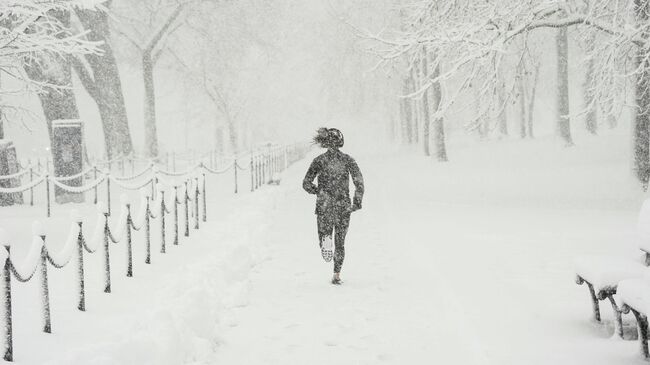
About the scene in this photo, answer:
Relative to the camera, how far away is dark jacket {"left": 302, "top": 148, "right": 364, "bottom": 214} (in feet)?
26.1

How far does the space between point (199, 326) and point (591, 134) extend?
26738 mm

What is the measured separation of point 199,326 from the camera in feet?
19.0

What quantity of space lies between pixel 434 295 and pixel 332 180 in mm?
1944

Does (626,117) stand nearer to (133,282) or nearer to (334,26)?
(334,26)

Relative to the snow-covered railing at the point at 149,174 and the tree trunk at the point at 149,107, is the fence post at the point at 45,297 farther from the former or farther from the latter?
the tree trunk at the point at 149,107

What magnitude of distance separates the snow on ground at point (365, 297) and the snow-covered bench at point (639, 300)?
202 millimetres

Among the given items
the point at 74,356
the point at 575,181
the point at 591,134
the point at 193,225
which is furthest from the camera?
the point at 591,134

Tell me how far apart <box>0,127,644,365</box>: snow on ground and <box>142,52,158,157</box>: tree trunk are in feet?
52.3

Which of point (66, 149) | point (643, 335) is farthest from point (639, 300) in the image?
point (66, 149)

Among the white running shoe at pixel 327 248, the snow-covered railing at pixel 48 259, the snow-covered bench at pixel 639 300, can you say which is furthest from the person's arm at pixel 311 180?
the snow-covered bench at pixel 639 300

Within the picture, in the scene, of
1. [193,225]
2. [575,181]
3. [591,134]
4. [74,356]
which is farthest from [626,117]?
[74,356]

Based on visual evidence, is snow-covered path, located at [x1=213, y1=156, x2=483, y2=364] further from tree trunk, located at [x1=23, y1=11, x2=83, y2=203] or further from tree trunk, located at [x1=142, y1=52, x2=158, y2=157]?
tree trunk, located at [x1=142, y1=52, x2=158, y2=157]

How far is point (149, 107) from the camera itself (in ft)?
97.8

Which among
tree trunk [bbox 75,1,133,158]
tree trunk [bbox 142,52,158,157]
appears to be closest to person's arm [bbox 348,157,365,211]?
tree trunk [bbox 75,1,133,158]
